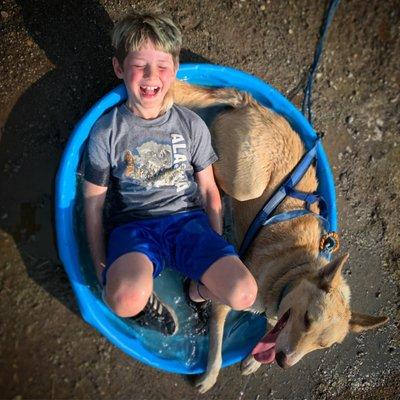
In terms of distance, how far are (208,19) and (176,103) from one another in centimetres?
97

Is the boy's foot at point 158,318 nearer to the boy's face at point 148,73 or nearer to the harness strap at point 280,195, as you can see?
the harness strap at point 280,195

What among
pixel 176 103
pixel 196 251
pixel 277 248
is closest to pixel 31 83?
pixel 176 103

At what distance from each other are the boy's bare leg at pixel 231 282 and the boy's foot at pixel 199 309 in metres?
0.77

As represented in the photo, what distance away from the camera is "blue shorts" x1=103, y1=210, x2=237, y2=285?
276 centimetres

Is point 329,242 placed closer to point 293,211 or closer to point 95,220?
point 293,211

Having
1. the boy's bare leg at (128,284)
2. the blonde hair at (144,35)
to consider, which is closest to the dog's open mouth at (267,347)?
the boy's bare leg at (128,284)

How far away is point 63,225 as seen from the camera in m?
2.94

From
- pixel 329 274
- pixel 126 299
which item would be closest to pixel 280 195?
pixel 329 274

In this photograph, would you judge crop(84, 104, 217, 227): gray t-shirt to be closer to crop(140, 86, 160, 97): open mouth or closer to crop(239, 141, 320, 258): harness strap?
crop(140, 86, 160, 97): open mouth

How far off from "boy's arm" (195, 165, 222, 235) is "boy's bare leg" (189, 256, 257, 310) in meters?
0.52

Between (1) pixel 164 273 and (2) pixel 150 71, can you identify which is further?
(1) pixel 164 273

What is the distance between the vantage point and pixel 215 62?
368 cm

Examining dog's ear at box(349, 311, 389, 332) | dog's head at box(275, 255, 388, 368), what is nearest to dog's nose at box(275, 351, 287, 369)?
dog's head at box(275, 255, 388, 368)

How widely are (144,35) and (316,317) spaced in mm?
1962
